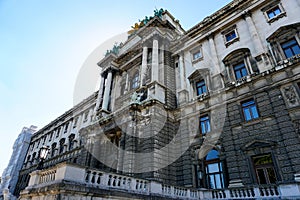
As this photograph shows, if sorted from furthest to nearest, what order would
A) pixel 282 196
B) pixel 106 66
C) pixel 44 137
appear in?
pixel 44 137
pixel 106 66
pixel 282 196

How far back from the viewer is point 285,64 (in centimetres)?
1345

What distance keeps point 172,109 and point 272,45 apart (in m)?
9.77

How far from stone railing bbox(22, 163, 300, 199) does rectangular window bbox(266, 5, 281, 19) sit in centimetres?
1310

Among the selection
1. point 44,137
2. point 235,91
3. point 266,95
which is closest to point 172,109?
point 235,91

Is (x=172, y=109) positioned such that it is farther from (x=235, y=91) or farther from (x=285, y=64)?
(x=285, y=64)

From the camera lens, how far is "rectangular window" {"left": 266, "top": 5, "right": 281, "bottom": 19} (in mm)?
16345

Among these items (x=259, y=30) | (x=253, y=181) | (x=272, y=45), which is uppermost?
(x=259, y=30)

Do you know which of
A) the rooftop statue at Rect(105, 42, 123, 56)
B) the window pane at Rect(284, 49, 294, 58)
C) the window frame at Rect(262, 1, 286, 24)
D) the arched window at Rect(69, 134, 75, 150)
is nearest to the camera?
the window pane at Rect(284, 49, 294, 58)

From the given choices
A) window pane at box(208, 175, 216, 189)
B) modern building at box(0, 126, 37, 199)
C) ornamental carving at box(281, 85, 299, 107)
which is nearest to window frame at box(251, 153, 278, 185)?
window pane at box(208, 175, 216, 189)

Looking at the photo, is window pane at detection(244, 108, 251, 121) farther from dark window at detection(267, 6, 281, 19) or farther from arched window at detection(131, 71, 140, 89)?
arched window at detection(131, 71, 140, 89)

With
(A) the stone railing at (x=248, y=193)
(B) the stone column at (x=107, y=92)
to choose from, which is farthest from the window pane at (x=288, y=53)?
(B) the stone column at (x=107, y=92)

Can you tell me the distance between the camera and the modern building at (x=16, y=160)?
42.9 m

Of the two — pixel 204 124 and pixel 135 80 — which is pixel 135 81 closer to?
pixel 135 80

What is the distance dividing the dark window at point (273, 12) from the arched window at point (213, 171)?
41.4 feet
